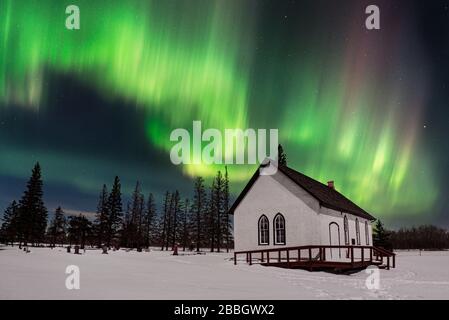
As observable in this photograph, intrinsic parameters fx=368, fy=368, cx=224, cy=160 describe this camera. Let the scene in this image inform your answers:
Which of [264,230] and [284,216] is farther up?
[284,216]

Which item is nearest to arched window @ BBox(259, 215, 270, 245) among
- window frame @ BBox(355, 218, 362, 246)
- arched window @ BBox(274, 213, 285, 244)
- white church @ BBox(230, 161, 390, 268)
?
white church @ BBox(230, 161, 390, 268)

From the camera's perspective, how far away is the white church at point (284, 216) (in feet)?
85.4

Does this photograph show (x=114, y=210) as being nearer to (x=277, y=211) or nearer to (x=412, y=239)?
(x=277, y=211)

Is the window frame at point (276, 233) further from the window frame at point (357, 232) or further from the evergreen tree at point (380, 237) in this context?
the evergreen tree at point (380, 237)

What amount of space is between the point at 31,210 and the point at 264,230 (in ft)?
168

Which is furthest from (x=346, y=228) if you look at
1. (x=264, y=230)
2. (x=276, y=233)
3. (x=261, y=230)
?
(x=261, y=230)

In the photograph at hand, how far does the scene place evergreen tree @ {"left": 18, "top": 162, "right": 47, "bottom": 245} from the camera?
2431 inches

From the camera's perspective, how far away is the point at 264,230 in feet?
91.6

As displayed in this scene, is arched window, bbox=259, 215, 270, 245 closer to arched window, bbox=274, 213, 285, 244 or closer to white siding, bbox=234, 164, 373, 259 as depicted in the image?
white siding, bbox=234, 164, 373, 259

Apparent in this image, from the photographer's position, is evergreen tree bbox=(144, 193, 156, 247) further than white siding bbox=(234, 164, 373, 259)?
Yes

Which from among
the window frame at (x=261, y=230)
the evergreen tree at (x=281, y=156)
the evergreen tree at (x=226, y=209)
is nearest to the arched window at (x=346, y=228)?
the window frame at (x=261, y=230)

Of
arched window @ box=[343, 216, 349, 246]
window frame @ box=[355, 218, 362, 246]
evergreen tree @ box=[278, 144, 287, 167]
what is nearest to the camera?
arched window @ box=[343, 216, 349, 246]

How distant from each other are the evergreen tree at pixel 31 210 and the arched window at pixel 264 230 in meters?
48.6
